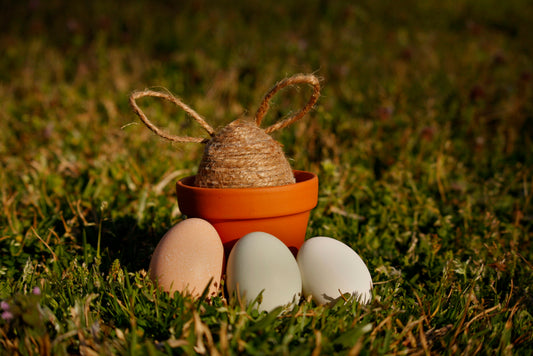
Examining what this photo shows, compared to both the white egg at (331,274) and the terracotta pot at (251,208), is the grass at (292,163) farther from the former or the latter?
the terracotta pot at (251,208)

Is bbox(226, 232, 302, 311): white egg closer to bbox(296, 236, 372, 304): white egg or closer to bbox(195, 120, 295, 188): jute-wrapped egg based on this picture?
bbox(296, 236, 372, 304): white egg

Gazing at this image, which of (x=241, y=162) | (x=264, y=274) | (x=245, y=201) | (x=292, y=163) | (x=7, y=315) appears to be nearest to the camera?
(x=7, y=315)

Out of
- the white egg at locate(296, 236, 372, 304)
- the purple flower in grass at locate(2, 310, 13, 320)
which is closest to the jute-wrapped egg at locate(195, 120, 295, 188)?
the white egg at locate(296, 236, 372, 304)

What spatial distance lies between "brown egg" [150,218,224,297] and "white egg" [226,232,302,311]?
0.08m

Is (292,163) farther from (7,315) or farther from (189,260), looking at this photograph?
(7,315)

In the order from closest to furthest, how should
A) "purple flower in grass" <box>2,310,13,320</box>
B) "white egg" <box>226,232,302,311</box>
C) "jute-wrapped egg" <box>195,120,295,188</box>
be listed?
"purple flower in grass" <box>2,310,13,320</box> < "white egg" <box>226,232,302,311</box> < "jute-wrapped egg" <box>195,120,295,188</box>

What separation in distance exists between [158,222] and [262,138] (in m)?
0.94

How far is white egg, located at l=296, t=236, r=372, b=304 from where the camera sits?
183 cm

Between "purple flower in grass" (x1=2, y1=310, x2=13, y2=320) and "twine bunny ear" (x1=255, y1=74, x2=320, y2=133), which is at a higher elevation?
"twine bunny ear" (x1=255, y1=74, x2=320, y2=133)

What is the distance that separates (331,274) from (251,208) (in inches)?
16.6

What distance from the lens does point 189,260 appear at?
181 cm

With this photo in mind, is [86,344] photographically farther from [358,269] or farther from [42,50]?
[42,50]

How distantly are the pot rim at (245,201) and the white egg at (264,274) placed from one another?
18 cm

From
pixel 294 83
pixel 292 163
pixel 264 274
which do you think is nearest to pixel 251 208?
pixel 264 274
